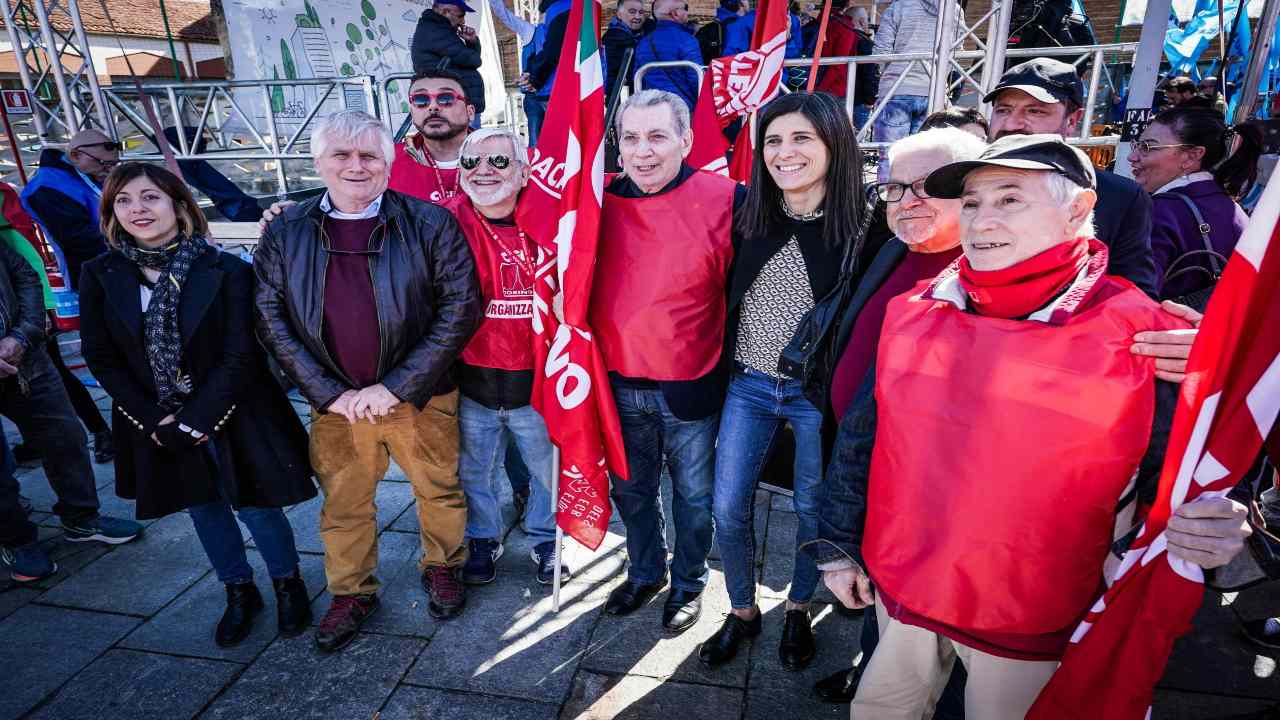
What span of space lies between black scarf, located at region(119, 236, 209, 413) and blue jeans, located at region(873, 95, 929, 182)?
513cm

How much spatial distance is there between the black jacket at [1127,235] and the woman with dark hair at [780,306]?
2.37 feet

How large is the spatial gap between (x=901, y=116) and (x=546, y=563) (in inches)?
187

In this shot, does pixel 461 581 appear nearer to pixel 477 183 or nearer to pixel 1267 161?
pixel 477 183

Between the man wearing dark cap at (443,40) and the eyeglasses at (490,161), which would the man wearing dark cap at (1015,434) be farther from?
the man wearing dark cap at (443,40)

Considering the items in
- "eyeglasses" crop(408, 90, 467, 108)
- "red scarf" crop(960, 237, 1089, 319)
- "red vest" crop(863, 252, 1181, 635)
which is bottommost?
"red vest" crop(863, 252, 1181, 635)

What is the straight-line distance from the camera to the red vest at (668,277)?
246 cm

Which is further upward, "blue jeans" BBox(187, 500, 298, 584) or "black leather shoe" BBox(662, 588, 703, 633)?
"blue jeans" BBox(187, 500, 298, 584)

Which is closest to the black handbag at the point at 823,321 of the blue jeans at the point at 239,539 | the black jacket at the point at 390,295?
the black jacket at the point at 390,295

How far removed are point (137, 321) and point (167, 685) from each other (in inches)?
55.9

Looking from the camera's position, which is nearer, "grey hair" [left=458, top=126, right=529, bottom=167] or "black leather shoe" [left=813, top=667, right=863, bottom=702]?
"black leather shoe" [left=813, top=667, right=863, bottom=702]

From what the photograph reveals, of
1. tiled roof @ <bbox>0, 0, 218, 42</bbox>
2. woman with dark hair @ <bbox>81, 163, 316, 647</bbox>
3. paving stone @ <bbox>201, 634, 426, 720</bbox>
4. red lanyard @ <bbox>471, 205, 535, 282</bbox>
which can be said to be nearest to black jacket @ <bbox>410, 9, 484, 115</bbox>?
red lanyard @ <bbox>471, 205, 535, 282</bbox>

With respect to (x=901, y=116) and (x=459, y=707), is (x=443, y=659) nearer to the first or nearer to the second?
(x=459, y=707)

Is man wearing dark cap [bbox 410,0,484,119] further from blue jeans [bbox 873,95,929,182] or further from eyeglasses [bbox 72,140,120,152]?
blue jeans [bbox 873,95,929,182]

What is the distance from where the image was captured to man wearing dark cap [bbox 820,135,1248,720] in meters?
1.40
